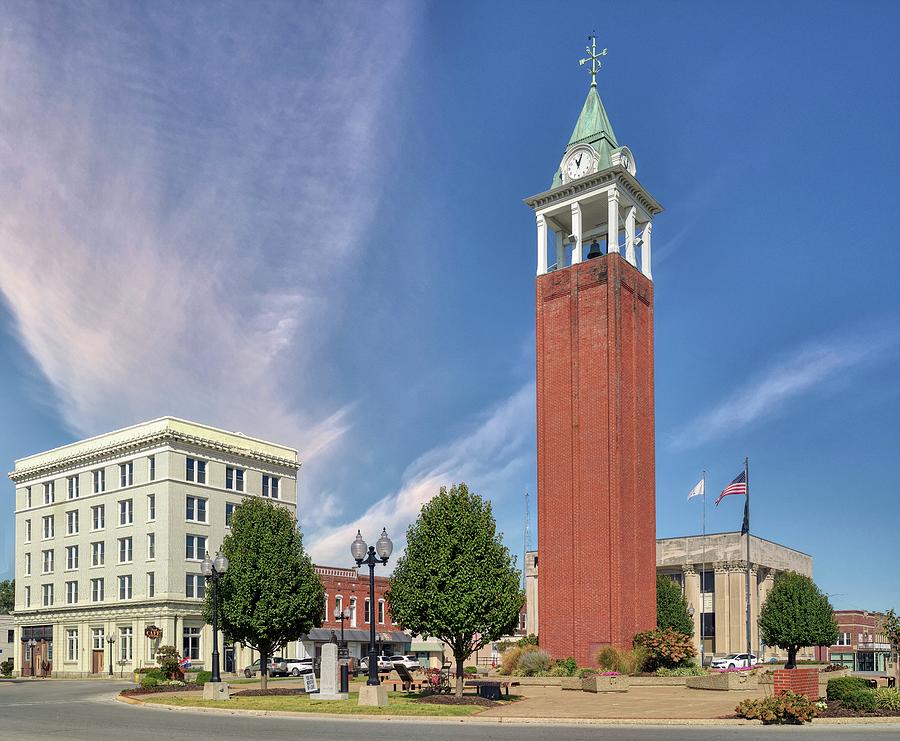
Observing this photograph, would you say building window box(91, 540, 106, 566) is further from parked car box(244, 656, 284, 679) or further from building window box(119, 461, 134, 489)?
parked car box(244, 656, 284, 679)

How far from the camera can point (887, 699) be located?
28.9 meters

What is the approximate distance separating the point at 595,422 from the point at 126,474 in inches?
1766

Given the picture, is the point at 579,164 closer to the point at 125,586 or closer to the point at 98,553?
the point at 125,586

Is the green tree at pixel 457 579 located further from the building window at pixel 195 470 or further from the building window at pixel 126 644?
the building window at pixel 126 644

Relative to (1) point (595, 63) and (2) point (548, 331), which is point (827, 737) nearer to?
(2) point (548, 331)

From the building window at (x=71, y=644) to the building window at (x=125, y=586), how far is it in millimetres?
7243

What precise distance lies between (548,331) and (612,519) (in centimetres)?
1209

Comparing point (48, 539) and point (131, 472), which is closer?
point (131, 472)

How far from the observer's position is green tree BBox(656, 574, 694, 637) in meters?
73.9

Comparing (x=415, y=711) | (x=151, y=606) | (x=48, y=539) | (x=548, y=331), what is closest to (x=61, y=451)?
(x=48, y=539)

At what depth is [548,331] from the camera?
58594mm

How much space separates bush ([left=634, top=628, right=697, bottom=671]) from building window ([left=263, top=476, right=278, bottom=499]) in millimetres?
45468

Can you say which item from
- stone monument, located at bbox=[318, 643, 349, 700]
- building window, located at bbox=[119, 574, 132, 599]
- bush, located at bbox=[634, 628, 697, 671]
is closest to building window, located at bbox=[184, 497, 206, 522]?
building window, located at bbox=[119, 574, 132, 599]

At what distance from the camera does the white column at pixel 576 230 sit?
58531mm
